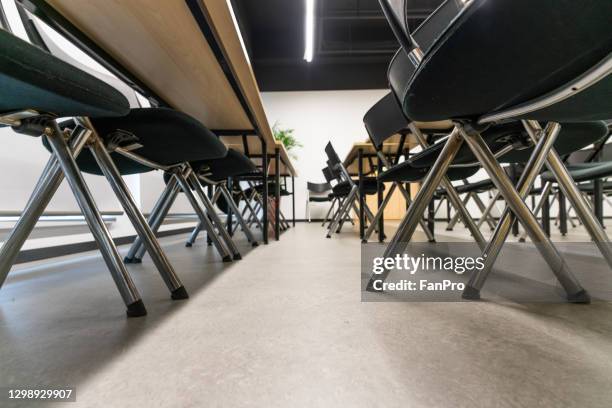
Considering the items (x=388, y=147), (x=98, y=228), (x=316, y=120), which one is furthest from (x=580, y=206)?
(x=316, y=120)

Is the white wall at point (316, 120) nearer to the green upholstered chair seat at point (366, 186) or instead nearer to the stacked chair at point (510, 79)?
the green upholstered chair seat at point (366, 186)

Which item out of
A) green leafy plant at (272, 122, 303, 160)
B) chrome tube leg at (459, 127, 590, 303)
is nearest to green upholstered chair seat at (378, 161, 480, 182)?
chrome tube leg at (459, 127, 590, 303)

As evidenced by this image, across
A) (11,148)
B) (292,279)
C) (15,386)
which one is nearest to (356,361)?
(15,386)

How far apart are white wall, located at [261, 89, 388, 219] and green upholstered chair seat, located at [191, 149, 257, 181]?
4.58 meters

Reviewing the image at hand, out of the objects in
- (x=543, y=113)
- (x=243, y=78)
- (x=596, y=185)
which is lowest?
(x=596, y=185)

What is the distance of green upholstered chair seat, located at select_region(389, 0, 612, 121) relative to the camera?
390 millimetres

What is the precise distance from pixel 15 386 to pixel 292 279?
2.30 feet

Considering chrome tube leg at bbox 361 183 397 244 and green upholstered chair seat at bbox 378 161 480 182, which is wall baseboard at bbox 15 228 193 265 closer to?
green upholstered chair seat at bbox 378 161 480 182

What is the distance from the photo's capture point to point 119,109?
580 millimetres

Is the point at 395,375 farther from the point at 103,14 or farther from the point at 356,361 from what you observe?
the point at 103,14

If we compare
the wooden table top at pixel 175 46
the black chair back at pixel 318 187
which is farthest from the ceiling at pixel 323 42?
the wooden table top at pixel 175 46

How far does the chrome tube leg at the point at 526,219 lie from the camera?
0.72 meters

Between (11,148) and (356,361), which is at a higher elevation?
(11,148)

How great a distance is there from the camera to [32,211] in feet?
2.17
